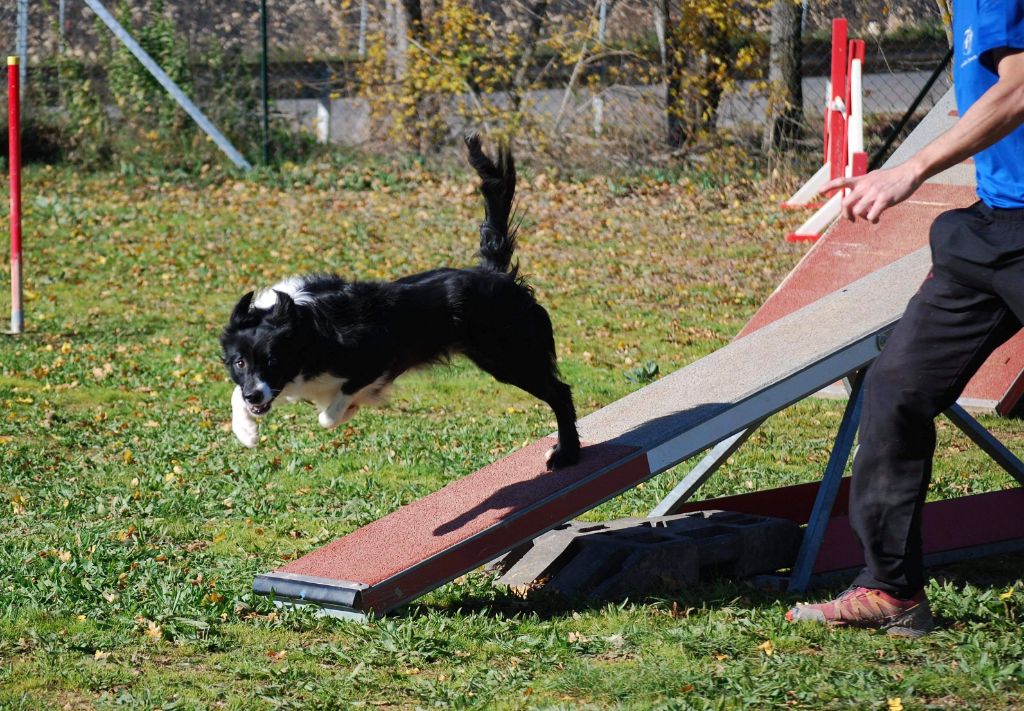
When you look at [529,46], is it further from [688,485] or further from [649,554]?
[649,554]

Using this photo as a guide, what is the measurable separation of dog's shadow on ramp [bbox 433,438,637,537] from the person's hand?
1419mm

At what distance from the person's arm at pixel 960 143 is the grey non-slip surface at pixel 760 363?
1.17 meters

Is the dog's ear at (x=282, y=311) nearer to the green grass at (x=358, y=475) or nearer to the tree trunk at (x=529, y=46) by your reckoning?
the green grass at (x=358, y=475)

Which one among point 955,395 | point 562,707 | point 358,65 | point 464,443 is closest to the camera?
point 562,707

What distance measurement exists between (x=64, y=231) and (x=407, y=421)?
21.5 feet

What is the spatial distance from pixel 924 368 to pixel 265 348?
2.27 metres

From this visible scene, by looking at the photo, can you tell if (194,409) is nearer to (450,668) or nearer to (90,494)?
(90,494)

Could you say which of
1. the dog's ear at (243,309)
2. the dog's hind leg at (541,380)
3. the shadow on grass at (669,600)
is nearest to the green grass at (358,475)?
the shadow on grass at (669,600)

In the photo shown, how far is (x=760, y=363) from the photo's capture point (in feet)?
16.0

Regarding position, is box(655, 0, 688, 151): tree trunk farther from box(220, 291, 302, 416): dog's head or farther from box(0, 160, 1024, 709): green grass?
box(220, 291, 302, 416): dog's head

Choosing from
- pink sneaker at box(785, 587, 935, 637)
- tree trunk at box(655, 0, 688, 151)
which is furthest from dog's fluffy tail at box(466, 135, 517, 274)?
tree trunk at box(655, 0, 688, 151)

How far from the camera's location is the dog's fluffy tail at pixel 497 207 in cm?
505

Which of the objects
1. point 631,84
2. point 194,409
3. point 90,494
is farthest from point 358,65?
point 90,494

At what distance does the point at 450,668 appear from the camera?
149 inches
